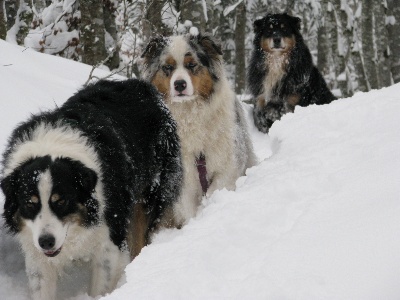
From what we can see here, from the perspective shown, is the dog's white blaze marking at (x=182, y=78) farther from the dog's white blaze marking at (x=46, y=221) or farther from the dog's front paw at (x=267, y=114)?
the dog's front paw at (x=267, y=114)

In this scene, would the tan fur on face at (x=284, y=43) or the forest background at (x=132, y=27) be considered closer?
the tan fur on face at (x=284, y=43)

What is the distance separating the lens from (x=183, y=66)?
20.1 ft

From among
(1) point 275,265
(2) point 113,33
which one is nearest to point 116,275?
(1) point 275,265

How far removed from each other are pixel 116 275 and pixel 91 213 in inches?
24.9

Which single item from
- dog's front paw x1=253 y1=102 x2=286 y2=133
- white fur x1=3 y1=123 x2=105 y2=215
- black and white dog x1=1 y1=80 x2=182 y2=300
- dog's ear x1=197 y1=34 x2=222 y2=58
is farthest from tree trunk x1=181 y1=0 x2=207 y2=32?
white fur x1=3 y1=123 x2=105 y2=215

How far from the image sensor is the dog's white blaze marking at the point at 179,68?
6.00 meters

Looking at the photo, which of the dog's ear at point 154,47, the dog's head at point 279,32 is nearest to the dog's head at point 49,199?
the dog's ear at point 154,47

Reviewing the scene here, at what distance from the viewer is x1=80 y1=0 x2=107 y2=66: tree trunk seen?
38.2 ft

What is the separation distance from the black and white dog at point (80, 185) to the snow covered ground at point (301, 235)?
42cm

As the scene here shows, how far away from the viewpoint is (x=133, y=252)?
196 inches

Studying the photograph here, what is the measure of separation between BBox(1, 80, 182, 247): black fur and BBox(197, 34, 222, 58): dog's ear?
46.3 inches

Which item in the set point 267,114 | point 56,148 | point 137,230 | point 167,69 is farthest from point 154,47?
point 267,114

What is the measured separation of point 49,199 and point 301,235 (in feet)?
6.11

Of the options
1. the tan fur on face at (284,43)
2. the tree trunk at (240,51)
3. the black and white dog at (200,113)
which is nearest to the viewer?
the black and white dog at (200,113)
